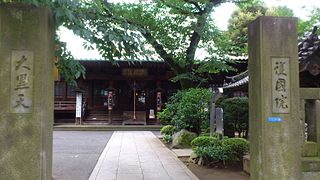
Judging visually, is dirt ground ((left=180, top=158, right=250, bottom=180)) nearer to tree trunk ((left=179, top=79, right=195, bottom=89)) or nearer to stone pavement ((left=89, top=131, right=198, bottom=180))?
stone pavement ((left=89, top=131, right=198, bottom=180))

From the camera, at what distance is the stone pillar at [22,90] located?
522 cm

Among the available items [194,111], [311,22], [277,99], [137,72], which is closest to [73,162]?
[194,111]

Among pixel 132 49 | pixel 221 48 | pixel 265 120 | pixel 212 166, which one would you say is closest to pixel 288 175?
pixel 265 120

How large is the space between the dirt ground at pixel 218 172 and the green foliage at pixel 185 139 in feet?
12.4

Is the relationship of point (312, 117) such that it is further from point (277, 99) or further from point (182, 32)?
point (182, 32)

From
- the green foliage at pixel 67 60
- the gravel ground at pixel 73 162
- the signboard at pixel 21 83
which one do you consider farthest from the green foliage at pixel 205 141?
the signboard at pixel 21 83

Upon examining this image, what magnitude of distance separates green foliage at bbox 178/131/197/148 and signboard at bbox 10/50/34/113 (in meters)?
9.65

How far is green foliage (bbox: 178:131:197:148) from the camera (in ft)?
47.1

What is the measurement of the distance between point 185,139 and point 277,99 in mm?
8696

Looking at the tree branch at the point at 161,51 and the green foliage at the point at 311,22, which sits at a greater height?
the green foliage at the point at 311,22

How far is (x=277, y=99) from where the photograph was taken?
5922 millimetres

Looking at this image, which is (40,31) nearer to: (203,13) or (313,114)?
(313,114)

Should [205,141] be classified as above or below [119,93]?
below

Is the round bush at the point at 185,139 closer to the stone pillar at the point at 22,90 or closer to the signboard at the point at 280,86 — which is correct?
the signboard at the point at 280,86
